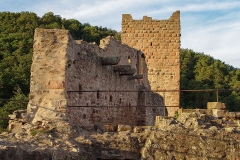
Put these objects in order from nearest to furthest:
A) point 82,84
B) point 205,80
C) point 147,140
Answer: point 147,140
point 82,84
point 205,80

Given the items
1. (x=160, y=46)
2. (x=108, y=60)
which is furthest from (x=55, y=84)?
(x=160, y=46)

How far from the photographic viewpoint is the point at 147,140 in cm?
902

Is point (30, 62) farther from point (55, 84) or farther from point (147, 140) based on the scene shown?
point (147, 140)

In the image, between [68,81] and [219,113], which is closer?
[68,81]

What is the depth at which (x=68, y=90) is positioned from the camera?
10.3 metres

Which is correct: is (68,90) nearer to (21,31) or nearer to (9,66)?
(9,66)

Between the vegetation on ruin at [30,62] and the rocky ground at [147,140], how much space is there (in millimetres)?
14205

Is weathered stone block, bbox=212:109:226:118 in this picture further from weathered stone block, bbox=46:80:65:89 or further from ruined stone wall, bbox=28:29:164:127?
weathered stone block, bbox=46:80:65:89

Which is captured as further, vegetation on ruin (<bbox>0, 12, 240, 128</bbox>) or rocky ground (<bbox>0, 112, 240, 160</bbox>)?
vegetation on ruin (<bbox>0, 12, 240, 128</bbox>)

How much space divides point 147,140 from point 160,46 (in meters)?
15.2

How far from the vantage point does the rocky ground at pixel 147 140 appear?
8.38m

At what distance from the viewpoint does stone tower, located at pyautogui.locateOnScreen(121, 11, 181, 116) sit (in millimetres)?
23594

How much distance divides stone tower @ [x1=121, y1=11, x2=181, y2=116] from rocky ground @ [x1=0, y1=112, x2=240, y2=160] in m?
14.0

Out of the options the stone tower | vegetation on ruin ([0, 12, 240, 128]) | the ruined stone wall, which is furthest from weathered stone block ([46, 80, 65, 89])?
the stone tower
